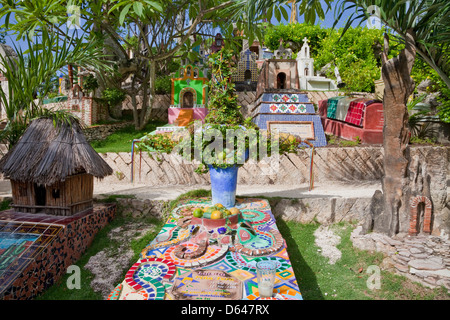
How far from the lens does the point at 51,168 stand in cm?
595

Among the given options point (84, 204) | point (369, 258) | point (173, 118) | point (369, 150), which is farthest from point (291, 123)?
point (84, 204)

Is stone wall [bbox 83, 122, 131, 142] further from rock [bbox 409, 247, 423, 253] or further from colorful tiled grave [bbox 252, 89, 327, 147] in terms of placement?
rock [bbox 409, 247, 423, 253]

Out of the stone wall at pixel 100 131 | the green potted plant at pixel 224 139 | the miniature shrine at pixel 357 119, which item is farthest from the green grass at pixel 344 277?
the stone wall at pixel 100 131

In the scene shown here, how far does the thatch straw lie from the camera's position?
19.5 feet

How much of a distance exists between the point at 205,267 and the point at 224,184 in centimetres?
239

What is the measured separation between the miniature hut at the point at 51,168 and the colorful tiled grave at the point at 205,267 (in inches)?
78.3


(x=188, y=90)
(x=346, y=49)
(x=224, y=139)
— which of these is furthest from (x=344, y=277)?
(x=346, y=49)

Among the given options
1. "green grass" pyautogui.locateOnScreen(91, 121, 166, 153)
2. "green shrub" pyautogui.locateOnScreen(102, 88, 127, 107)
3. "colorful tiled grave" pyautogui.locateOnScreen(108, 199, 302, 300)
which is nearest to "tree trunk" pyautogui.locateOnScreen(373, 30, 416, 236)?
"colorful tiled grave" pyautogui.locateOnScreen(108, 199, 302, 300)

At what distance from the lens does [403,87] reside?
21.2ft

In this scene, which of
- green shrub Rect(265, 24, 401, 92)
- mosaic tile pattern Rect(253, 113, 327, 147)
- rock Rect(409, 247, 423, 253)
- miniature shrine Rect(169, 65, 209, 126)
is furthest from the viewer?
green shrub Rect(265, 24, 401, 92)

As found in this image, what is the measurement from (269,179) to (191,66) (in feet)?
24.9

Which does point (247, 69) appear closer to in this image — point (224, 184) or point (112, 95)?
point (112, 95)

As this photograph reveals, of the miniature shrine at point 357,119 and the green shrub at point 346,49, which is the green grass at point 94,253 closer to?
the miniature shrine at point 357,119

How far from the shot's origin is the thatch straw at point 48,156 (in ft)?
19.5
